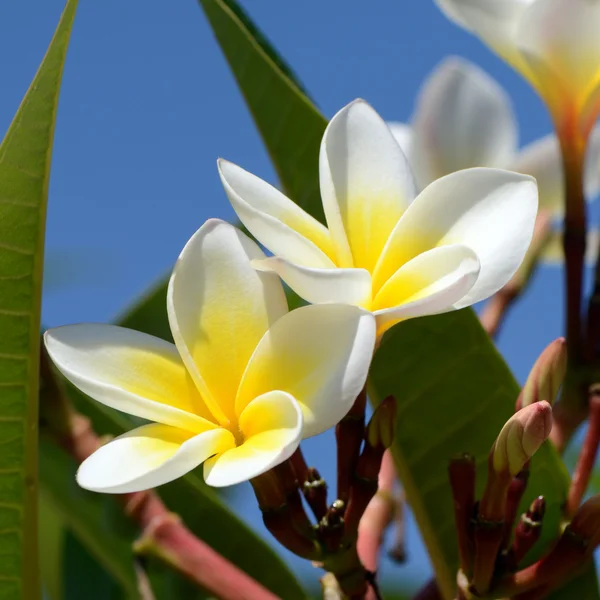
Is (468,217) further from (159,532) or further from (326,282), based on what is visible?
(159,532)

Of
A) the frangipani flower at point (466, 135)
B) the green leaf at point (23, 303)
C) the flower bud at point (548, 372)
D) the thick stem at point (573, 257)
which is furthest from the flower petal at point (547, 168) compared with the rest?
the green leaf at point (23, 303)

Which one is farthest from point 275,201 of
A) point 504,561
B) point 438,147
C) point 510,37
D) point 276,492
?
point 438,147

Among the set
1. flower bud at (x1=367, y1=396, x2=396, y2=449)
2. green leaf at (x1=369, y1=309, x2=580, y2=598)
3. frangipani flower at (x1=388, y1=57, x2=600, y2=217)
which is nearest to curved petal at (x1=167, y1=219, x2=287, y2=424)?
flower bud at (x1=367, y1=396, x2=396, y2=449)

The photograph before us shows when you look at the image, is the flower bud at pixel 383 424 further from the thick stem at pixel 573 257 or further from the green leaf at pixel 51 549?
the green leaf at pixel 51 549

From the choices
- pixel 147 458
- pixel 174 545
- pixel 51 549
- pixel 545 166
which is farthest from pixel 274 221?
pixel 51 549

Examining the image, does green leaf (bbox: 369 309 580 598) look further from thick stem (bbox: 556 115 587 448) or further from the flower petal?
the flower petal

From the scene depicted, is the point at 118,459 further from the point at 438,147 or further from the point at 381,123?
the point at 438,147
